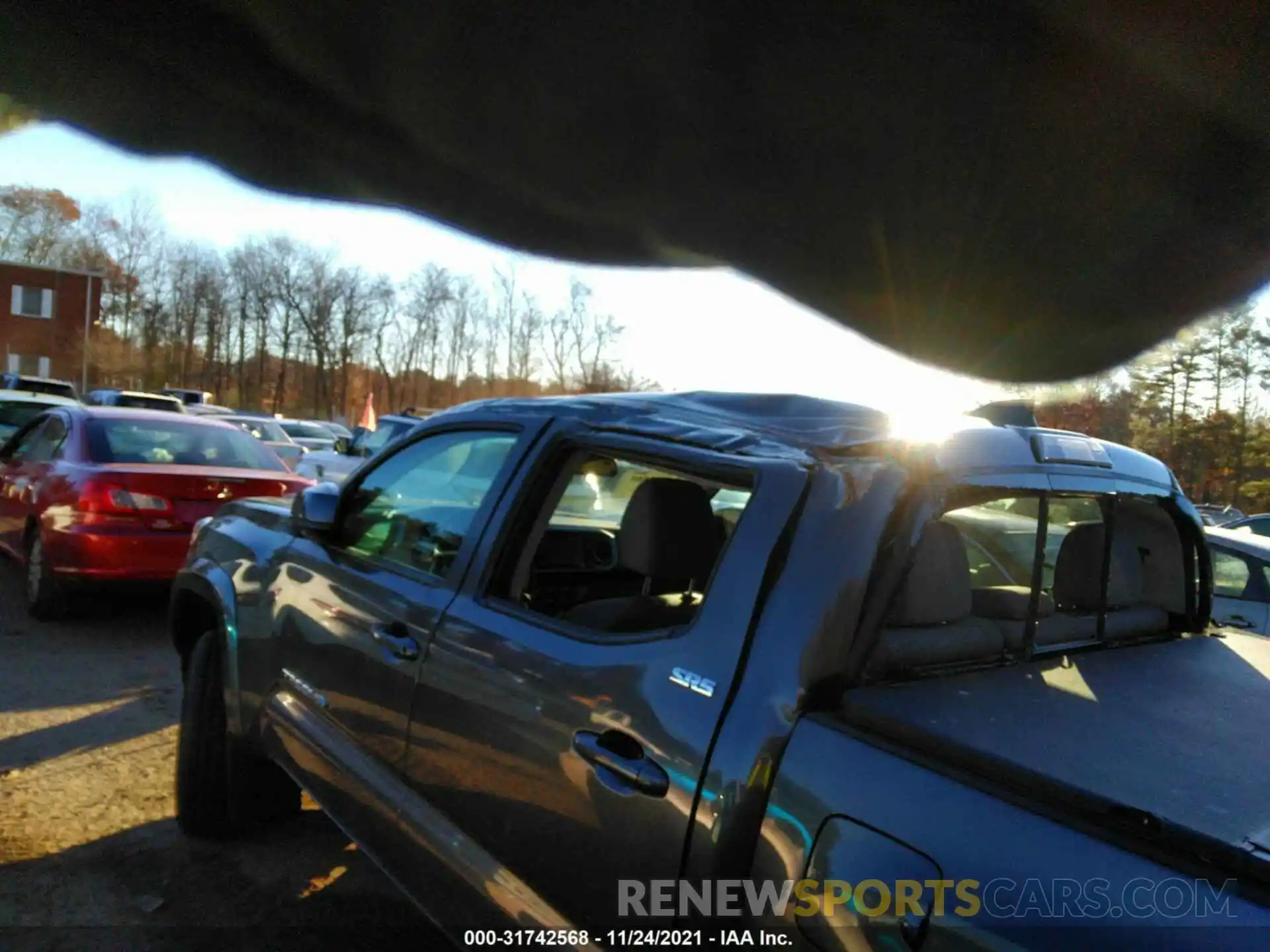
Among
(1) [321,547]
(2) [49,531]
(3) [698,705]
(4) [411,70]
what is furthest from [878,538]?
(4) [411,70]

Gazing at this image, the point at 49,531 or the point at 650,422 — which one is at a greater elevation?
the point at 650,422

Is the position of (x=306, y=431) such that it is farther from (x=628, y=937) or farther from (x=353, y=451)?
(x=628, y=937)

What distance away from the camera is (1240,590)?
6008mm

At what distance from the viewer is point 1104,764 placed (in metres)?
1.53

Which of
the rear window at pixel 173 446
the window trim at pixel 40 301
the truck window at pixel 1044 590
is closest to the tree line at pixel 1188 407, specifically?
the truck window at pixel 1044 590

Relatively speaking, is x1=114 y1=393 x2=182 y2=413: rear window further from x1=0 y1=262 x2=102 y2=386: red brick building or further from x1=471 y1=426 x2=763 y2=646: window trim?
x1=0 y1=262 x2=102 y2=386: red brick building

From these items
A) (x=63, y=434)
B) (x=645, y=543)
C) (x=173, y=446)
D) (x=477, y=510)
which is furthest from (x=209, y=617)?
(x=63, y=434)

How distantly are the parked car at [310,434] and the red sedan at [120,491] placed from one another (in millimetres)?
16746

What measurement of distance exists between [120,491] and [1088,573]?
5.55 meters

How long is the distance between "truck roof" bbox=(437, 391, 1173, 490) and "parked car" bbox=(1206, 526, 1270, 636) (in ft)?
13.3

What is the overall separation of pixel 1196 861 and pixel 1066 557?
1.57 meters

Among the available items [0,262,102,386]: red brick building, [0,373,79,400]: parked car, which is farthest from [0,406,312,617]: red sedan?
[0,262,102,386]: red brick building

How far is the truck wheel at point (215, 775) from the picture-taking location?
3.34 metres

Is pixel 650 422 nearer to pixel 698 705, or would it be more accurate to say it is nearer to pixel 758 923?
pixel 698 705
